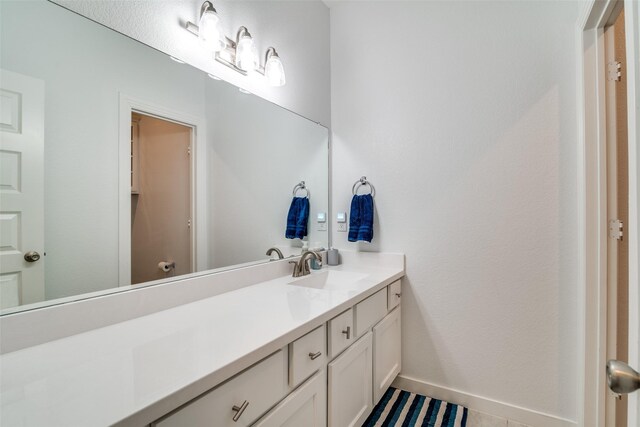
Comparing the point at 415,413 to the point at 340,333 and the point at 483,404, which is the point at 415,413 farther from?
the point at 340,333

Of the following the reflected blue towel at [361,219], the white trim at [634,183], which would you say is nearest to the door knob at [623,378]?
the white trim at [634,183]

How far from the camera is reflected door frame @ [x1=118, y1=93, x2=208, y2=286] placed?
3.48ft

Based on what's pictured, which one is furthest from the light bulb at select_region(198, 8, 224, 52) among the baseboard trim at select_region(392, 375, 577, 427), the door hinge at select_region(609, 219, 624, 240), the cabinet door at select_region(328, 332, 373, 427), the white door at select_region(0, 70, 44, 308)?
the baseboard trim at select_region(392, 375, 577, 427)

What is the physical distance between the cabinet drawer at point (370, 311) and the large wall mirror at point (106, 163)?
628 millimetres

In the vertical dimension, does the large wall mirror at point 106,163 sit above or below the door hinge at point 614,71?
below

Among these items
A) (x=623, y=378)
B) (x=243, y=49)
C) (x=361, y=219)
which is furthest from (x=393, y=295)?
(x=243, y=49)

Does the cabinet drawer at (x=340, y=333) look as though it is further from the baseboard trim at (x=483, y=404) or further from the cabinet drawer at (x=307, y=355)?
the baseboard trim at (x=483, y=404)

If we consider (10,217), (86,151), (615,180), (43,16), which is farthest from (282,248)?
(615,180)

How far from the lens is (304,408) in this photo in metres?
1.03

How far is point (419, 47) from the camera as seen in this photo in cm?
188

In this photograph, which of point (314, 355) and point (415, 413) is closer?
point (314, 355)

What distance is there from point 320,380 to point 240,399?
41 cm

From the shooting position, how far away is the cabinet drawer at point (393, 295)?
5.70 feet

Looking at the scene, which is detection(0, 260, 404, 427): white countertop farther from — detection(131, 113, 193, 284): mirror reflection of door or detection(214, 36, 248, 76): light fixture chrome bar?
detection(214, 36, 248, 76): light fixture chrome bar
